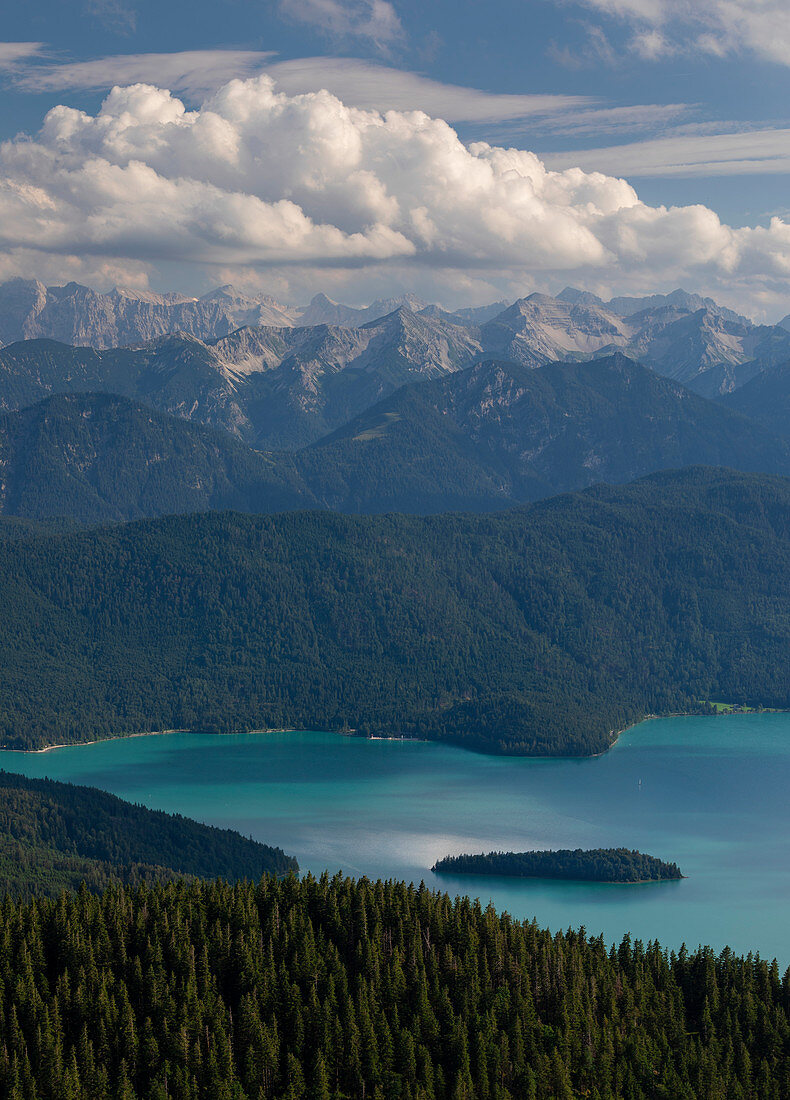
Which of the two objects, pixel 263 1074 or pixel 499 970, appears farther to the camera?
pixel 499 970

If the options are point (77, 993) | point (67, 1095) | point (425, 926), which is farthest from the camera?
point (425, 926)

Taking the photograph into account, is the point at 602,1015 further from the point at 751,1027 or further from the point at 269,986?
the point at 269,986

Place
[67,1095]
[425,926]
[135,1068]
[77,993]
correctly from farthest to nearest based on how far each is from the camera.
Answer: [425,926], [77,993], [135,1068], [67,1095]

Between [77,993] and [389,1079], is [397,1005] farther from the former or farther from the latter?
[77,993]

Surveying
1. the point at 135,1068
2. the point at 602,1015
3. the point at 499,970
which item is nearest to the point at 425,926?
the point at 499,970

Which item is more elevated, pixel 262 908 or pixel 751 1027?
pixel 262 908

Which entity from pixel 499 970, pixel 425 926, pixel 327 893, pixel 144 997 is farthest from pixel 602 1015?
pixel 144 997
